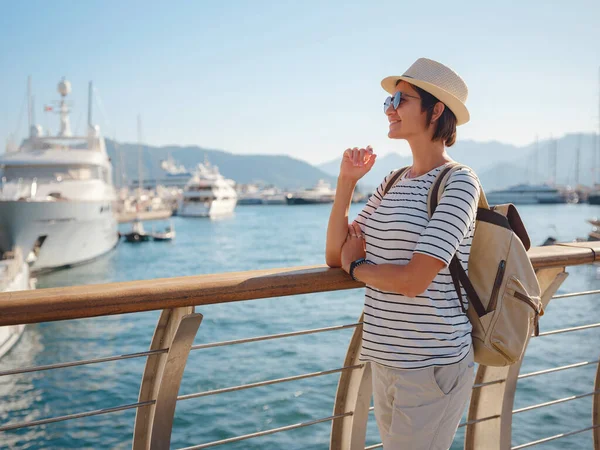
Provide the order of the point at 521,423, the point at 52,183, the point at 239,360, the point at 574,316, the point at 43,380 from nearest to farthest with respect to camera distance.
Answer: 1. the point at 521,423
2. the point at 43,380
3. the point at 239,360
4. the point at 574,316
5. the point at 52,183

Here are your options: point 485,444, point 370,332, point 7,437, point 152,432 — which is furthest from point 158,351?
point 7,437

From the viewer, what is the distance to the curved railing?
56.3 inches

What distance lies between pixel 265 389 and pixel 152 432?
38.7ft

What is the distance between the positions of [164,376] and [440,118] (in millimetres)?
1037

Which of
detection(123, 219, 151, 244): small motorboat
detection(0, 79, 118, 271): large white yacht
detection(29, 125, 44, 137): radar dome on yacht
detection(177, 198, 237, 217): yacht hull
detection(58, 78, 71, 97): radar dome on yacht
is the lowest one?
detection(123, 219, 151, 244): small motorboat

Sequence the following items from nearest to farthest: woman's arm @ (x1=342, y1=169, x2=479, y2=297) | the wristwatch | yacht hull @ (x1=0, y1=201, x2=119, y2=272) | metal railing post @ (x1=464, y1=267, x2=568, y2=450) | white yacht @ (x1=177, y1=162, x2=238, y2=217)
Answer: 1. woman's arm @ (x1=342, y1=169, x2=479, y2=297)
2. the wristwatch
3. metal railing post @ (x1=464, y1=267, x2=568, y2=450)
4. yacht hull @ (x1=0, y1=201, x2=119, y2=272)
5. white yacht @ (x1=177, y1=162, x2=238, y2=217)

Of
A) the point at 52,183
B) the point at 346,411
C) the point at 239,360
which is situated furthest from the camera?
the point at 52,183

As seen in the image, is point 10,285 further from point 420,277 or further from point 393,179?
point 420,277

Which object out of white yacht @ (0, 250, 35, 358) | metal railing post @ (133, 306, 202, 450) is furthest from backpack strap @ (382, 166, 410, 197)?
white yacht @ (0, 250, 35, 358)

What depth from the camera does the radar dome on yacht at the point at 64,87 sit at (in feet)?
132

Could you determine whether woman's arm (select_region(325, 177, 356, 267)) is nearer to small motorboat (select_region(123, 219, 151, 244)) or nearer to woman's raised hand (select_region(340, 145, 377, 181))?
woman's raised hand (select_region(340, 145, 377, 181))

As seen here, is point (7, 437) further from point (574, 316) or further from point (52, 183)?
point (52, 183)

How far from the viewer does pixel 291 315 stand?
20.7 m

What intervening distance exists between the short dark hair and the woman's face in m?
0.01
